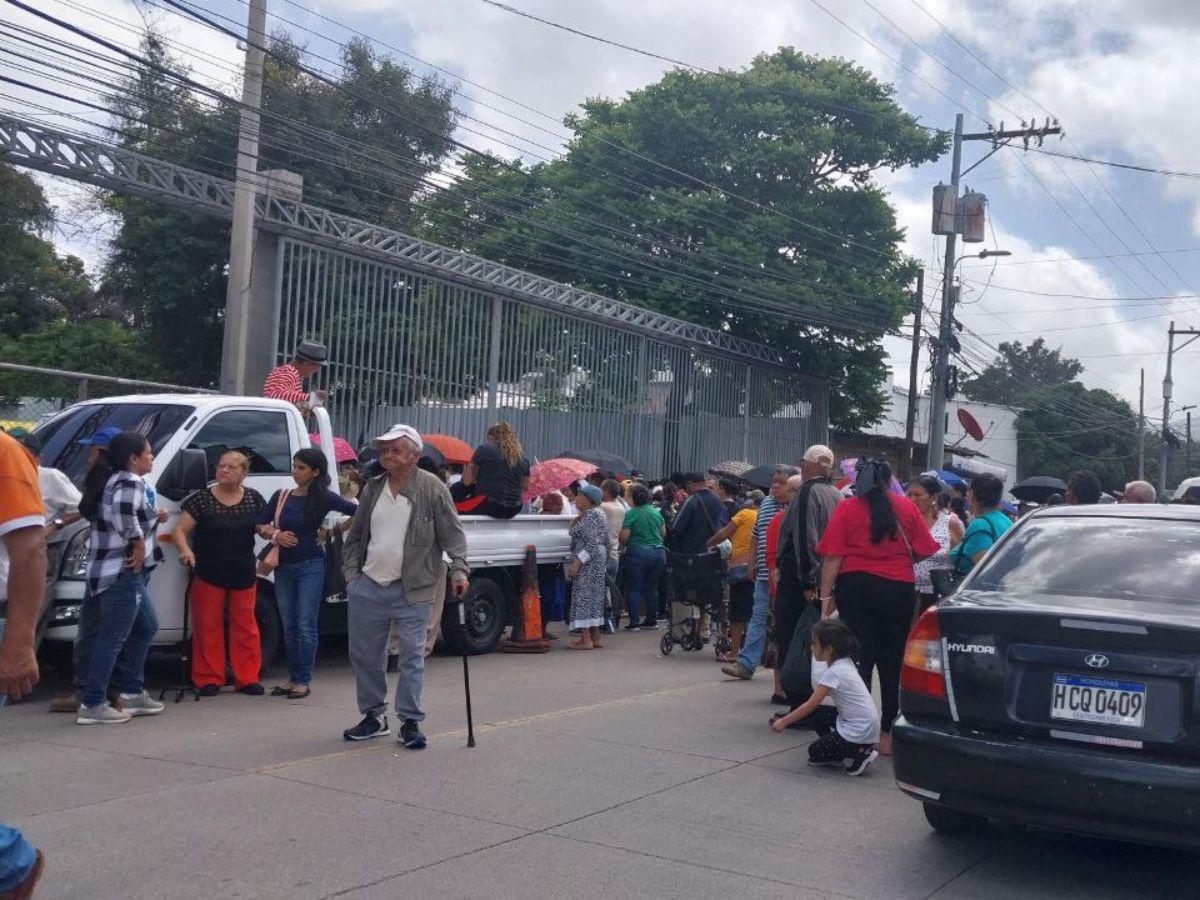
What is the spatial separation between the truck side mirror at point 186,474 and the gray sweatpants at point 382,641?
1.85 m

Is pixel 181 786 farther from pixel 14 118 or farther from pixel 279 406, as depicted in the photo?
pixel 14 118

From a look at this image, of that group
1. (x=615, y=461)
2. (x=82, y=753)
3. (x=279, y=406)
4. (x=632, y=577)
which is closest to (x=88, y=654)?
(x=82, y=753)

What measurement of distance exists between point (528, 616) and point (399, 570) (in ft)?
16.0

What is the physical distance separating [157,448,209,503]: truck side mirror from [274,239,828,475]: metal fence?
882 cm

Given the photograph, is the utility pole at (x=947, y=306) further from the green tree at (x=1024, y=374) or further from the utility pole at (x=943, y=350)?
the green tree at (x=1024, y=374)

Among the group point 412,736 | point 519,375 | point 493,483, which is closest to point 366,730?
point 412,736

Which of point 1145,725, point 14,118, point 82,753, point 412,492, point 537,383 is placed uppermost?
point 14,118

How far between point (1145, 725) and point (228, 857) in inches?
145

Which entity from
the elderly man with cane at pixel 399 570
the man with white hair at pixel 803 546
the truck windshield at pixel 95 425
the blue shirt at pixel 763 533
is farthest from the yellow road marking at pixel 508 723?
the truck windshield at pixel 95 425

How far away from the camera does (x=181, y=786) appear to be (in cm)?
640

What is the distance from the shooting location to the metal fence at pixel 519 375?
18672mm

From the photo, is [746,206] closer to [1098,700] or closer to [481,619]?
[481,619]

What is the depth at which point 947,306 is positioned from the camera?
2942 cm

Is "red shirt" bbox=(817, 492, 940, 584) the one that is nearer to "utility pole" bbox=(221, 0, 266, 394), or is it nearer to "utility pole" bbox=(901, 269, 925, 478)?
"utility pole" bbox=(221, 0, 266, 394)
